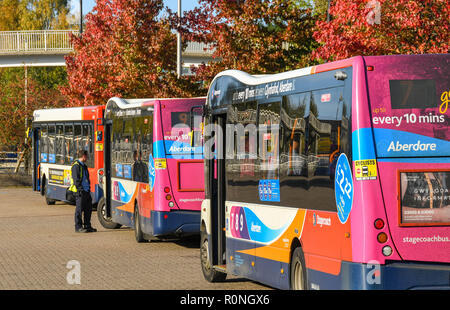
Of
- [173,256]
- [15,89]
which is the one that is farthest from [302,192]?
[15,89]

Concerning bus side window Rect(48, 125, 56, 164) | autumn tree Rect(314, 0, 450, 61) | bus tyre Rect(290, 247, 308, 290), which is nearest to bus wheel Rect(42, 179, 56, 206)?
bus side window Rect(48, 125, 56, 164)

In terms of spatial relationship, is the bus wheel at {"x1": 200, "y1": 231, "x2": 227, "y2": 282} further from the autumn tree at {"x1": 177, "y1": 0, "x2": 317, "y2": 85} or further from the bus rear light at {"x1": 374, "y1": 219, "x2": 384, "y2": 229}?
the autumn tree at {"x1": 177, "y1": 0, "x2": 317, "y2": 85}

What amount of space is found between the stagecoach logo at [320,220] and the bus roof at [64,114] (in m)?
18.2

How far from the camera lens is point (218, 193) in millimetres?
13461

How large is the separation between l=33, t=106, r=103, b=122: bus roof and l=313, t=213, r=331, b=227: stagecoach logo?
59.9 ft

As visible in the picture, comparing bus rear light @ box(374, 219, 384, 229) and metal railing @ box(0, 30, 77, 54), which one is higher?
metal railing @ box(0, 30, 77, 54)

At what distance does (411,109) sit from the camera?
8805mm

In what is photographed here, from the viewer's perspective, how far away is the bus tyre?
10094 mm

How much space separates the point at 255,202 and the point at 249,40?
16303mm

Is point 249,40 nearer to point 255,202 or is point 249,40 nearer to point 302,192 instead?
point 255,202

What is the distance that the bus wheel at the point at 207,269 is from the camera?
44.7 feet

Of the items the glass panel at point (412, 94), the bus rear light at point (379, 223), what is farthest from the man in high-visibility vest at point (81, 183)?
the bus rear light at point (379, 223)

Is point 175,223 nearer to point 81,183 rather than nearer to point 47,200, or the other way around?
point 81,183

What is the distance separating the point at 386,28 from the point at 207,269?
6.26m
